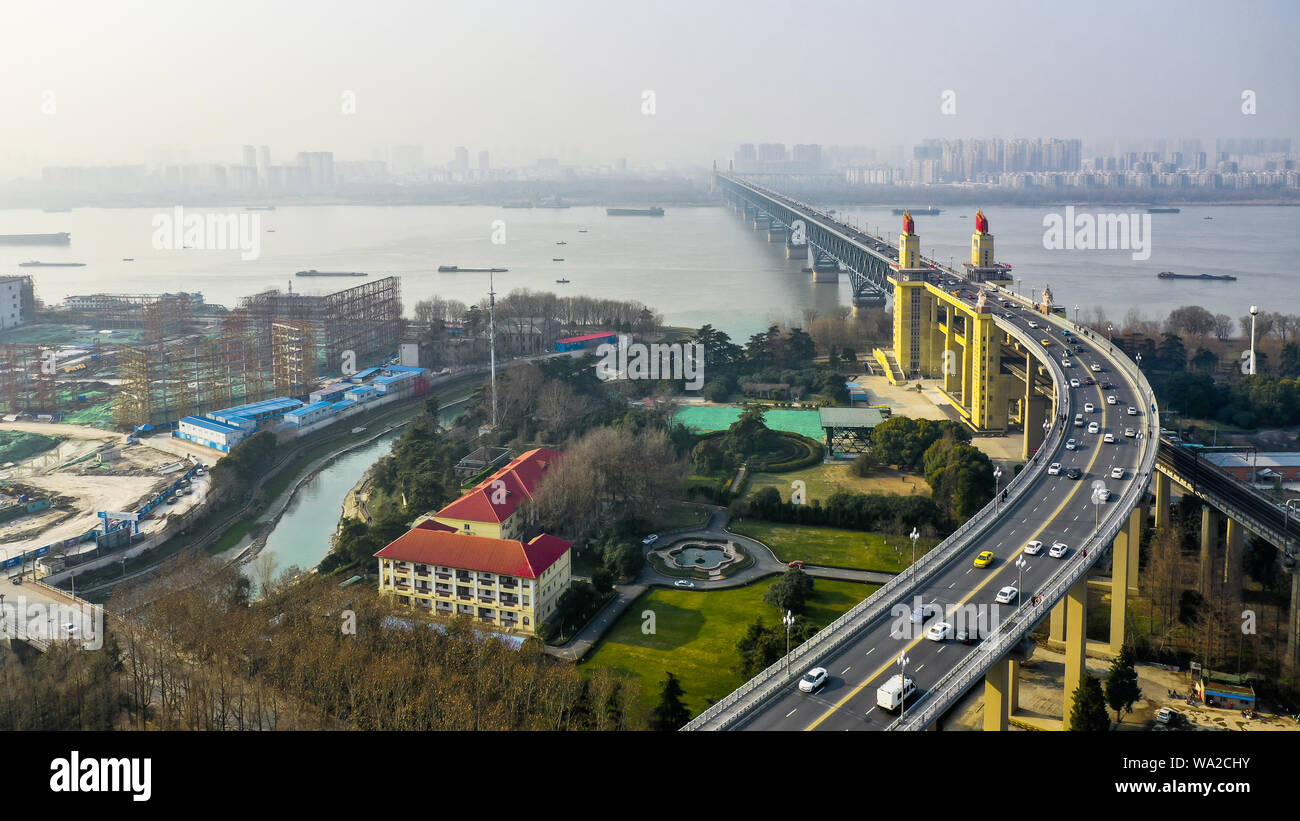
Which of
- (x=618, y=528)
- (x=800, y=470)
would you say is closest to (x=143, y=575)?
(x=618, y=528)

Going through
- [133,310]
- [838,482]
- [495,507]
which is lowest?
[838,482]

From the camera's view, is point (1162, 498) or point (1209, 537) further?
point (1162, 498)

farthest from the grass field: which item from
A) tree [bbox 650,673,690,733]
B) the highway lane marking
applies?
tree [bbox 650,673,690,733]

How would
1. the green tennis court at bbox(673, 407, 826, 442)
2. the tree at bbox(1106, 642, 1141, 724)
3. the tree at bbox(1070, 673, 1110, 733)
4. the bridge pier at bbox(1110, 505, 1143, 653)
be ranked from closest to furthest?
1. the tree at bbox(1070, 673, 1110, 733)
2. the tree at bbox(1106, 642, 1141, 724)
3. the bridge pier at bbox(1110, 505, 1143, 653)
4. the green tennis court at bbox(673, 407, 826, 442)

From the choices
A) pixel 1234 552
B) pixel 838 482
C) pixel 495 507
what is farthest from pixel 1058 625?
pixel 495 507

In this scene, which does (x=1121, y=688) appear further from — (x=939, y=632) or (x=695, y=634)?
(x=695, y=634)

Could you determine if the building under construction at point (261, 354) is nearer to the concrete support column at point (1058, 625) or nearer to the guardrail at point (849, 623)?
the guardrail at point (849, 623)

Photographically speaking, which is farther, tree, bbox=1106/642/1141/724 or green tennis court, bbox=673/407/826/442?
green tennis court, bbox=673/407/826/442

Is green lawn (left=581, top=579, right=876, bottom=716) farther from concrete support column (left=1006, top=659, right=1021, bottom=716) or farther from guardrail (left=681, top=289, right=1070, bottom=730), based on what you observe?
concrete support column (left=1006, top=659, right=1021, bottom=716)
